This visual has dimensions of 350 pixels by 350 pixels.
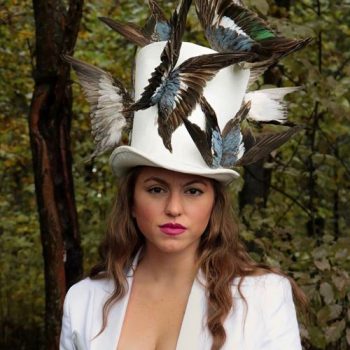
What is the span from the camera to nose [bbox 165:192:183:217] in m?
2.36

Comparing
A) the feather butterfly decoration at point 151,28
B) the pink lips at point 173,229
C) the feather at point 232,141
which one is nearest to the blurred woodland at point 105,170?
the feather butterfly decoration at point 151,28

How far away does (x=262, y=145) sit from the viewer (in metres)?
2.56

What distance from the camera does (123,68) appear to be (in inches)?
243

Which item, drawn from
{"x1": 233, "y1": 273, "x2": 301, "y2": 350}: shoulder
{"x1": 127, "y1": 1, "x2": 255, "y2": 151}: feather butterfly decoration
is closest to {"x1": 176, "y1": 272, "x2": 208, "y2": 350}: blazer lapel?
{"x1": 233, "y1": 273, "x2": 301, "y2": 350}: shoulder

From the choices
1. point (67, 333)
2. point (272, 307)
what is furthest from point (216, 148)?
point (67, 333)

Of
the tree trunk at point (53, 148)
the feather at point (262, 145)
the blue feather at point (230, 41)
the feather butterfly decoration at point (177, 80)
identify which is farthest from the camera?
the tree trunk at point (53, 148)

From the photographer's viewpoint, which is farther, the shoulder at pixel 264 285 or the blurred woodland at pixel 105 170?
the blurred woodland at pixel 105 170

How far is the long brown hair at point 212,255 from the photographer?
2.48 meters

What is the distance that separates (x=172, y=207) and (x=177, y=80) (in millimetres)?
375

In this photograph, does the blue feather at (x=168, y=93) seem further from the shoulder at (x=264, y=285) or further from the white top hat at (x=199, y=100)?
the shoulder at (x=264, y=285)

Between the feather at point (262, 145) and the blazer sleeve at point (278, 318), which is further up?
the feather at point (262, 145)

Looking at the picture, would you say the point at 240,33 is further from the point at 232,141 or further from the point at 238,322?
the point at 238,322

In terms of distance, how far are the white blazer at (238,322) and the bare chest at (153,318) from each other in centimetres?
3

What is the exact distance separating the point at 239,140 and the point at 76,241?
58.3 inches
